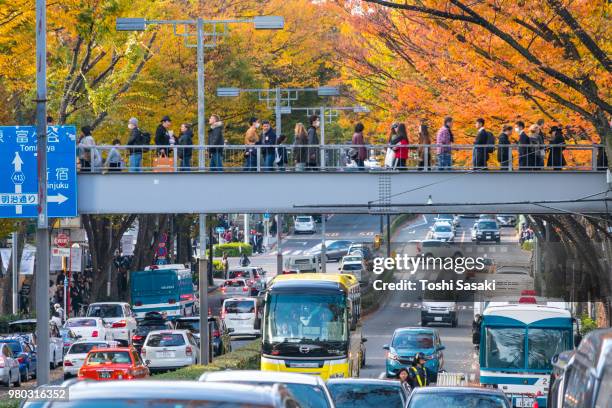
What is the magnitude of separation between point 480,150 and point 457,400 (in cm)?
1192

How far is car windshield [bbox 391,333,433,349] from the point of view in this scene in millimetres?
38062

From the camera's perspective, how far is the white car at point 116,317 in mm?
46719

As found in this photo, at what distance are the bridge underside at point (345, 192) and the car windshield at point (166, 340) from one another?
26.8 feet

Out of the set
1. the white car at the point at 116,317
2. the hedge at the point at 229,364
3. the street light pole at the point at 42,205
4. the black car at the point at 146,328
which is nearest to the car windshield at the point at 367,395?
the street light pole at the point at 42,205

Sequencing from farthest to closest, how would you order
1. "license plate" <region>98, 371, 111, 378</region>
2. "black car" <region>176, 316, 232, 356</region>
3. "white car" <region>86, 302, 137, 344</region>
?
"white car" <region>86, 302, 137, 344</region>
"black car" <region>176, 316, 232, 356</region>
"license plate" <region>98, 371, 111, 378</region>

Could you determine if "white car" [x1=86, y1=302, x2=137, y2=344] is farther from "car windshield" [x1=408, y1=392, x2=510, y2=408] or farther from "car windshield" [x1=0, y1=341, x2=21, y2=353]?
"car windshield" [x1=408, y1=392, x2=510, y2=408]

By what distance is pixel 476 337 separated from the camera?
104 feet

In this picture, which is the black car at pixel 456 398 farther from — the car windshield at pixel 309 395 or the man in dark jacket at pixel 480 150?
the man in dark jacket at pixel 480 150

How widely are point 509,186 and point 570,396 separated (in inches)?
667

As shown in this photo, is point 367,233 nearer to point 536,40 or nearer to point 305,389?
point 536,40

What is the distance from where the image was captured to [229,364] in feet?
100

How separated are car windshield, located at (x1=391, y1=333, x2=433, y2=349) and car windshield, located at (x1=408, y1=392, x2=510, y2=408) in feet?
62.2

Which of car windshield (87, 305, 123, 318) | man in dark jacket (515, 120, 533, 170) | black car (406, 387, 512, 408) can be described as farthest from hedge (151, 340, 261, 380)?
car windshield (87, 305, 123, 318)

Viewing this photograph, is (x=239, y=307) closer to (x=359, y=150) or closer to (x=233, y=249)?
(x=359, y=150)
